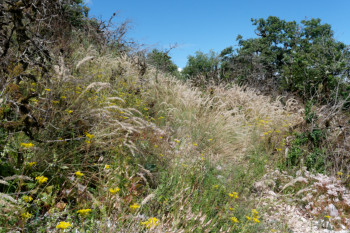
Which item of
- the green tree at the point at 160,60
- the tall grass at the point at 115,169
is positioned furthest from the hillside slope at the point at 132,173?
the green tree at the point at 160,60

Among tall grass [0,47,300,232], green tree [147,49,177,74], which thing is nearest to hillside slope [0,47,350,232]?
tall grass [0,47,300,232]

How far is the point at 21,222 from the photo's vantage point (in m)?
1.45

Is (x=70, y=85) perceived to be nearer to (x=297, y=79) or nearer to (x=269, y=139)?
(x=269, y=139)

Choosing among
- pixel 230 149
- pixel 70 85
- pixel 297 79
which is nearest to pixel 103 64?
pixel 70 85

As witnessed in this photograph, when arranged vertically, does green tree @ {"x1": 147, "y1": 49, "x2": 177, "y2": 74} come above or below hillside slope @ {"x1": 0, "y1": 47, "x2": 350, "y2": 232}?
above

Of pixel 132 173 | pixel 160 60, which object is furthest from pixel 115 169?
pixel 160 60

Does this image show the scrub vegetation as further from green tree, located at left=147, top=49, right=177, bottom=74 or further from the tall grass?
green tree, located at left=147, top=49, right=177, bottom=74

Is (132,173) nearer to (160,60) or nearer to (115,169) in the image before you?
(115,169)

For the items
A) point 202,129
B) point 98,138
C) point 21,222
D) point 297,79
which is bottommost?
point 21,222

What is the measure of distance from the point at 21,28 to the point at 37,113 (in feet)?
2.87

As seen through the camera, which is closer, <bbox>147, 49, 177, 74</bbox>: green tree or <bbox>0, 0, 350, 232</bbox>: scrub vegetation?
<bbox>0, 0, 350, 232</bbox>: scrub vegetation

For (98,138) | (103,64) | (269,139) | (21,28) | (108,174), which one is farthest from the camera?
(103,64)

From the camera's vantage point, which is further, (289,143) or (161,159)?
(289,143)

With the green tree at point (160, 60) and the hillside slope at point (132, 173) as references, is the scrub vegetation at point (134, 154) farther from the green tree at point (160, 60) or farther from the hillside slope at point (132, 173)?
the green tree at point (160, 60)
